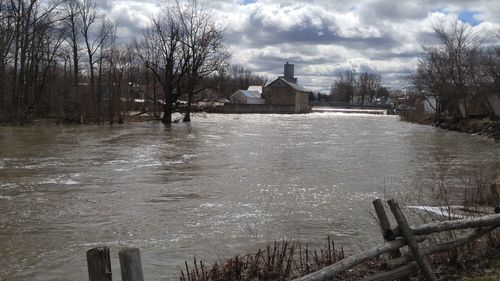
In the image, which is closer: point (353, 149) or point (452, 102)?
point (353, 149)

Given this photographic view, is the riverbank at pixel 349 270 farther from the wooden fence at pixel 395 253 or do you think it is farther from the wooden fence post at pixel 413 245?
the wooden fence post at pixel 413 245

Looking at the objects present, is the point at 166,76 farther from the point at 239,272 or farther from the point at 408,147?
the point at 239,272

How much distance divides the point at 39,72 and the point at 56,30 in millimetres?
6544

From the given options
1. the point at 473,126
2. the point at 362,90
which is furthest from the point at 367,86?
the point at 473,126

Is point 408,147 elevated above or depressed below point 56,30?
below

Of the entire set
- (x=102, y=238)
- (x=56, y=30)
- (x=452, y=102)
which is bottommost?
(x=102, y=238)

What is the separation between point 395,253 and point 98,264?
3347 mm

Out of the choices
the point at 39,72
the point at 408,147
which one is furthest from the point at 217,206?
the point at 39,72

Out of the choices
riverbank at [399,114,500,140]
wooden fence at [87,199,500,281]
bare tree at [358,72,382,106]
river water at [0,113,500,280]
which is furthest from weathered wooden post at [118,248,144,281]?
bare tree at [358,72,382,106]

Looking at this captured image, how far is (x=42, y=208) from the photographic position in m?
12.2

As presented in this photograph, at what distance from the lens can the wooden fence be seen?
378 cm

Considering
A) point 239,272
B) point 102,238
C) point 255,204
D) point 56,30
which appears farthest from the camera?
point 56,30

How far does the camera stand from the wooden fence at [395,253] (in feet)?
12.4

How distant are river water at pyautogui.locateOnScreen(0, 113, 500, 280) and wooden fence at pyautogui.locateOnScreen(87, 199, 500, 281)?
9.24ft
